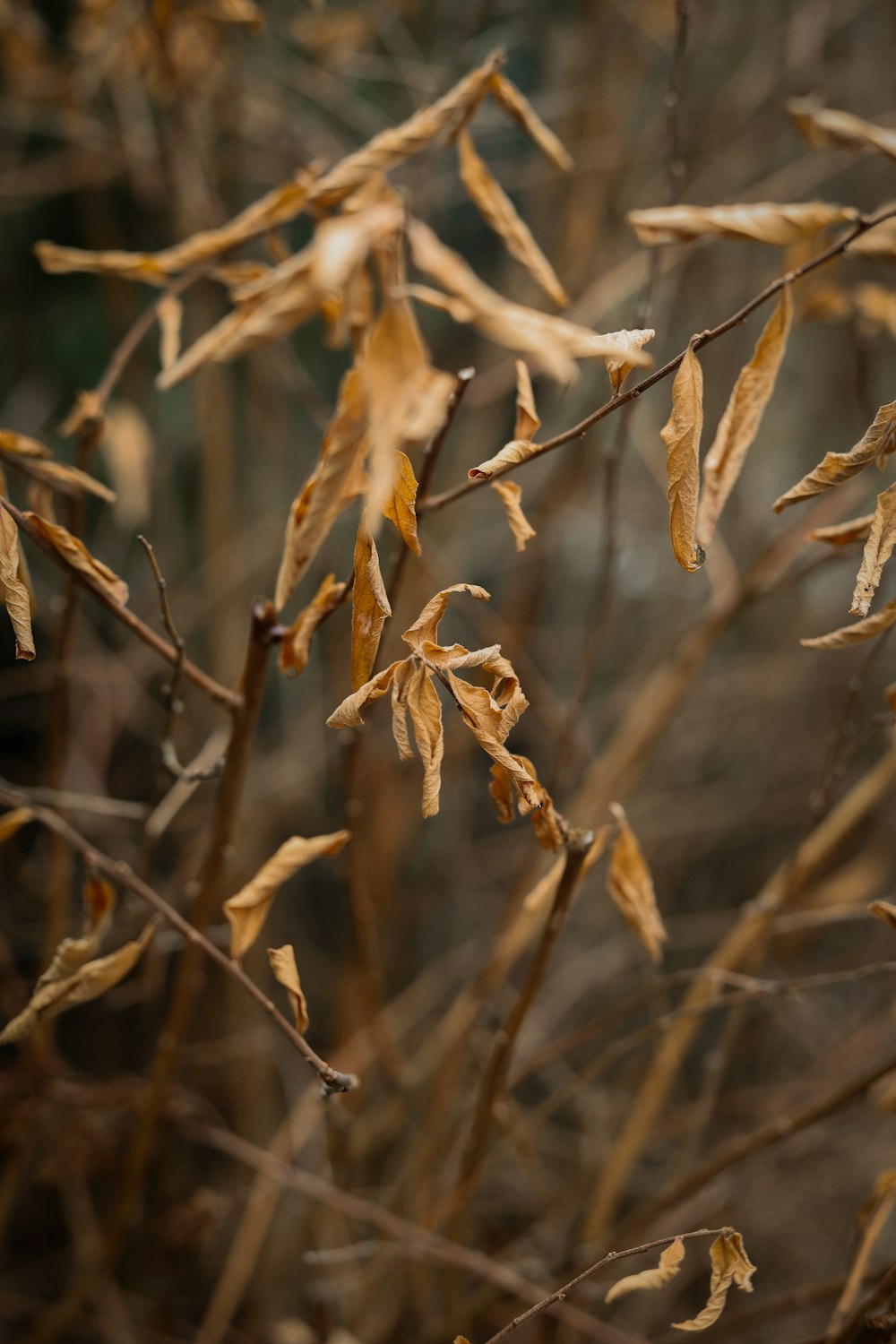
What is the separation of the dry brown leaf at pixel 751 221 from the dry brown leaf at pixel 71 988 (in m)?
0.38

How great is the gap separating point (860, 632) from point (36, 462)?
1.17ft

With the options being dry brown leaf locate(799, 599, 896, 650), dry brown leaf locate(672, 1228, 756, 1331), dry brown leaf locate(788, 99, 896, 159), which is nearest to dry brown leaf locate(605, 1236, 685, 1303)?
dry brown leaf locate(672, 1228, 756, 1331)

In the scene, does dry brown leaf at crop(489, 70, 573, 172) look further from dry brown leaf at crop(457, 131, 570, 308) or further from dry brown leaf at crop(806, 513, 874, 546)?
dry brown leaf at crop(806, 513, 874, 546)

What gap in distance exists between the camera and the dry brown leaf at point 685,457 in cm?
34

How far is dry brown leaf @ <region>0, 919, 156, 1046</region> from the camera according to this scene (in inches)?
15.6

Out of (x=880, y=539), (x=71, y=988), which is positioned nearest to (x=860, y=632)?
(x=880, y=539)

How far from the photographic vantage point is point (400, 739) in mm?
353

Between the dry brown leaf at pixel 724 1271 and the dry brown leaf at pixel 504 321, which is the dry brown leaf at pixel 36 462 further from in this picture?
the dry brown leaf at pixel 724 1271

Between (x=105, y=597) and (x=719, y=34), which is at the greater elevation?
(x=719, y=34)

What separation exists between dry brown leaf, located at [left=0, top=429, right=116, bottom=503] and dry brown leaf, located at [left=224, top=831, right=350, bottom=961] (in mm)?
169

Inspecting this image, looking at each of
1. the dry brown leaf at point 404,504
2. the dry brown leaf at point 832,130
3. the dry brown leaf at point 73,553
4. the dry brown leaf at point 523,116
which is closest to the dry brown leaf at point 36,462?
the dry brown leaf at point 73,553

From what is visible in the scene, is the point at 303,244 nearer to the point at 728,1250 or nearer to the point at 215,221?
the point at 215,221

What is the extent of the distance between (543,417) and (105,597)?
2.82 ft

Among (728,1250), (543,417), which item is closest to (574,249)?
(543,417)
